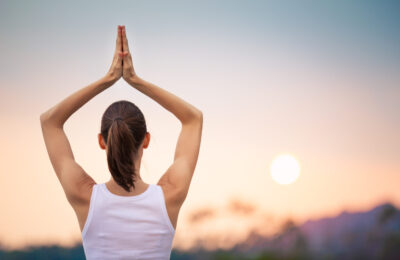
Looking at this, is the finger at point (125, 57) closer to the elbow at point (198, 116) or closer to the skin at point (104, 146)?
the skin at point (104, 146)

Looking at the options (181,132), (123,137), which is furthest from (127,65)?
(123,137)

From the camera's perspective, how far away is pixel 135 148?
192cm

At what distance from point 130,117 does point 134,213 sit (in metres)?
0.41

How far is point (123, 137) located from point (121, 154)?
0.07 metres

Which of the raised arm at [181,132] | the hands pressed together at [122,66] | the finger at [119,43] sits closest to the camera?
the raised arm at [181,132]

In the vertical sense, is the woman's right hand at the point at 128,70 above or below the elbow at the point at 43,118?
above

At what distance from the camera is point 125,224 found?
6.13 feet

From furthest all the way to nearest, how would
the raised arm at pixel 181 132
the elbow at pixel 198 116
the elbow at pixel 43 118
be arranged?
the elbow at pixel 198 116 < the elbow at pixel 43 118 < the raised arm at pixel 181 132

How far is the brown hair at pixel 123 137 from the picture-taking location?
73.2 inches

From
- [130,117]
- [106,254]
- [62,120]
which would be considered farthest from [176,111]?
[106,254]

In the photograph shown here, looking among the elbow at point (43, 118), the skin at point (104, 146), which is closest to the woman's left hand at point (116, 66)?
the skin at point (104, 146)

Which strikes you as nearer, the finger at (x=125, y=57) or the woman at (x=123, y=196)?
the woman at (x=123, y=196)

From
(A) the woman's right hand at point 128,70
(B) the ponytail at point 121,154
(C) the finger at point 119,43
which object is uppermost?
(C) the finger at point 119,43

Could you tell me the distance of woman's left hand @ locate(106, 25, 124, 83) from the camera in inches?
91.1
